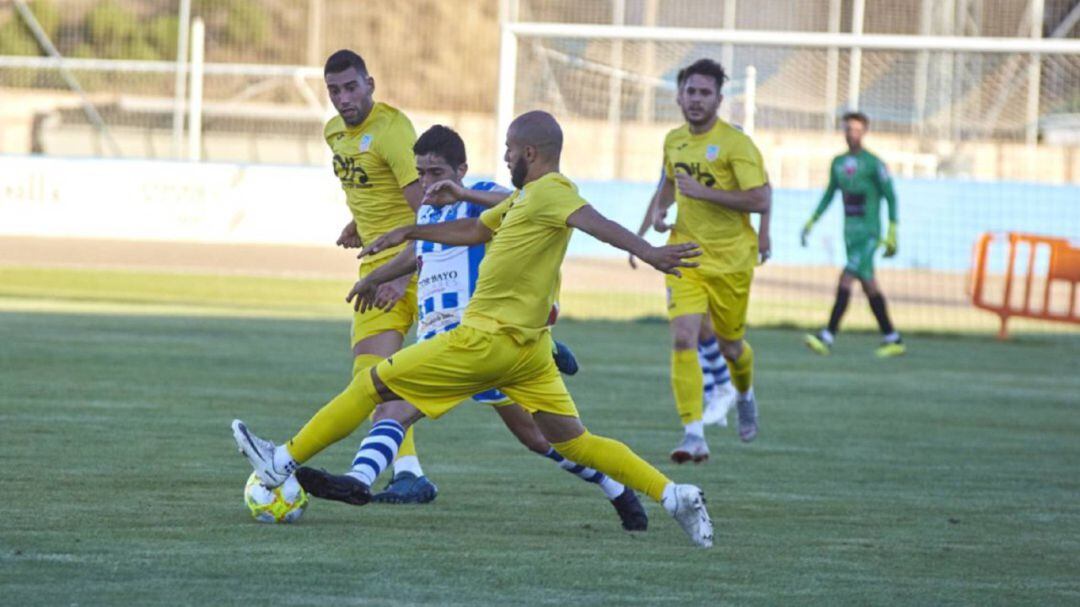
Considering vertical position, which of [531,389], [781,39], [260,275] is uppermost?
[781,39]

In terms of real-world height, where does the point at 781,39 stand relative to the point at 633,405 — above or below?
above

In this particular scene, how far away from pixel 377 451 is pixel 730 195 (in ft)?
13.9

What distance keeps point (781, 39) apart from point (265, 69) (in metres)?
17.1

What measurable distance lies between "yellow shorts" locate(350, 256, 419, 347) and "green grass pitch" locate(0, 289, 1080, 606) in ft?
2.81

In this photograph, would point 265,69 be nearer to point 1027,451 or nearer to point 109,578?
point 1027,451

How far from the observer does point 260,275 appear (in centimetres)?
2828

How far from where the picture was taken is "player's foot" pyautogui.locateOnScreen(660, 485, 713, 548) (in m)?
7.23

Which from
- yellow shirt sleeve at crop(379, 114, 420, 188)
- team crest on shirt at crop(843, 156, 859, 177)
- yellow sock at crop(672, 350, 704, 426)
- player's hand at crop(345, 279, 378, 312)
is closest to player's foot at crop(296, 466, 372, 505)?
player's hand at crop(345, 279, 378, 312)

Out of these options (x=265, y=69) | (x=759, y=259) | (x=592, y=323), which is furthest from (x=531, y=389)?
(x=265, y=69)

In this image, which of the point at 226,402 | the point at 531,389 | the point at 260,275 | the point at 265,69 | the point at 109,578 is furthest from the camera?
the point at 265,69

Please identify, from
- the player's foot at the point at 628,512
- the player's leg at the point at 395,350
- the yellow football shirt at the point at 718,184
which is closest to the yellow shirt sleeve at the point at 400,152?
the player's leg at the point at 395,350

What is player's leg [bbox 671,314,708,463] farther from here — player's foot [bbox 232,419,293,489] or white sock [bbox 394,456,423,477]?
player's foot [bbox 232,419,293,489]

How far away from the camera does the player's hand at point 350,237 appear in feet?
29.8

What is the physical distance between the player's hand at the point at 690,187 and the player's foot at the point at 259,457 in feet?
13.9
